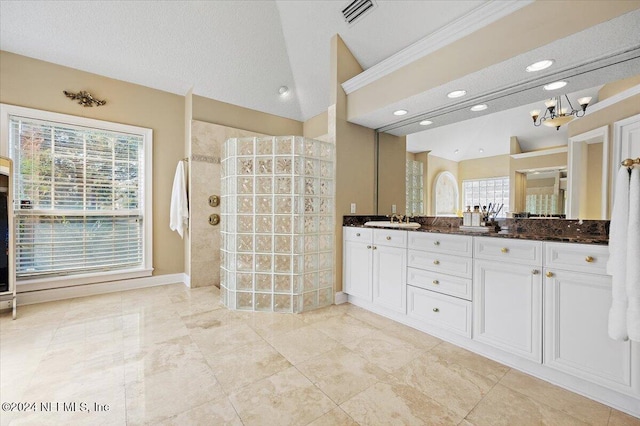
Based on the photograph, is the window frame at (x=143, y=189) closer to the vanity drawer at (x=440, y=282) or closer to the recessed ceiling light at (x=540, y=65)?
the vanity drawer at (x=440, y=282)

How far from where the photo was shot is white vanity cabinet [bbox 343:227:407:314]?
8.61 feet

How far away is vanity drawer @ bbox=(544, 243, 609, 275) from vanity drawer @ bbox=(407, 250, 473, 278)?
19.6 inches

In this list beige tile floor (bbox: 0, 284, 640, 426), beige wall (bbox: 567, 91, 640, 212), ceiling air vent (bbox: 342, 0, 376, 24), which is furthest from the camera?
ceiling air vent (bbox: 342, 0, 376, 24)

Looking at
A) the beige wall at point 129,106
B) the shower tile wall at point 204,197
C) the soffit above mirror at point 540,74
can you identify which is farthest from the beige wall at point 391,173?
the beige wall at point 129,106

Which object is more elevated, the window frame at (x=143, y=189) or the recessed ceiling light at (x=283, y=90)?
the recessed ceiling light at (x=283, y=90)

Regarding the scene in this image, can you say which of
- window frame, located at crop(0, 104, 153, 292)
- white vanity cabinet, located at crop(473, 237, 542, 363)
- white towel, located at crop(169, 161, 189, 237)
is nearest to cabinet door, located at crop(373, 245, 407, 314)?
white vanity cabinet, located at crop(473, 237, 542, 363)

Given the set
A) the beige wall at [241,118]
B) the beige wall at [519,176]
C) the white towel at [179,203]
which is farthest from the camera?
the beige wall at [241,118]

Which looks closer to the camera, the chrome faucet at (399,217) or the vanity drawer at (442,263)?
the vanity drawer at (442,263)

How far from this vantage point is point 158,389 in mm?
1661

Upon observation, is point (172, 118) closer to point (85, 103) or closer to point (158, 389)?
point (85, 103)

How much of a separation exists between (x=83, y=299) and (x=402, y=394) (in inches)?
150

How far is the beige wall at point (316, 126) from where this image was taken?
4.39 meters

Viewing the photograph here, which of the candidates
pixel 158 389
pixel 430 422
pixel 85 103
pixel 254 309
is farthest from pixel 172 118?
pixel 430 422

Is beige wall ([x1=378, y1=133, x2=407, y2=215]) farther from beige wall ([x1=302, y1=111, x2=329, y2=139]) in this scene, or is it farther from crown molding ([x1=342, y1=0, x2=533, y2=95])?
beige wall ([x1=302, y1=111, x2=329, y2=139])
